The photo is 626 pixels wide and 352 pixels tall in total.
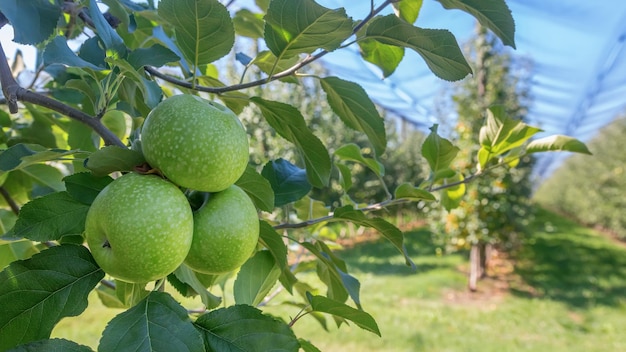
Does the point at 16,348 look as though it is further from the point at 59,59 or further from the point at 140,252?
the point at 59,59

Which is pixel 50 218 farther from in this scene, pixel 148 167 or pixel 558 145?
pixel 558 145

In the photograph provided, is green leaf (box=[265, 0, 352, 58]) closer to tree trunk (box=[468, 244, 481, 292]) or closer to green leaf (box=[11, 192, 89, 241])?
green leaf (box=[11, 192, 89, 241])

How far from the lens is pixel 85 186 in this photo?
2.04ft

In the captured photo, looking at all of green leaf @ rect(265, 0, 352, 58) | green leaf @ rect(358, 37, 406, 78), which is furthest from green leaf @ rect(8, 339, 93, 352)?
green leaf @ rect(358, 37, 406, 78)

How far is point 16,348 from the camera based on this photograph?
51 centimetres

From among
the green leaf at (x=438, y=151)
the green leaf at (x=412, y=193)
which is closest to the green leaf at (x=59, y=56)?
the green leaf at (x=412, y=193)

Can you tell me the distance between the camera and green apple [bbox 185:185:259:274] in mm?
604

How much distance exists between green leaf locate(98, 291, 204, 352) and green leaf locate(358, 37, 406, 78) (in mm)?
620

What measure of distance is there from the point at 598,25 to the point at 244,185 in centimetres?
896

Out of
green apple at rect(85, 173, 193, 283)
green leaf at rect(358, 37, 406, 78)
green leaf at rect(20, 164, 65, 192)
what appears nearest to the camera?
green apple at rect(85, 173, 193, 283)

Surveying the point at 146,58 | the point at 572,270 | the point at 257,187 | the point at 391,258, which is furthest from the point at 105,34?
the point at 572,270

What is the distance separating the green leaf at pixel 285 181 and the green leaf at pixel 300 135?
77 millimetres

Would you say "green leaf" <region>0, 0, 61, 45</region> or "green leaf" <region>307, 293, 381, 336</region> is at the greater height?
"green leaf" <region>0, 0, 61, 45</region>

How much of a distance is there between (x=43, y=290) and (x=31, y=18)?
0.36 m
